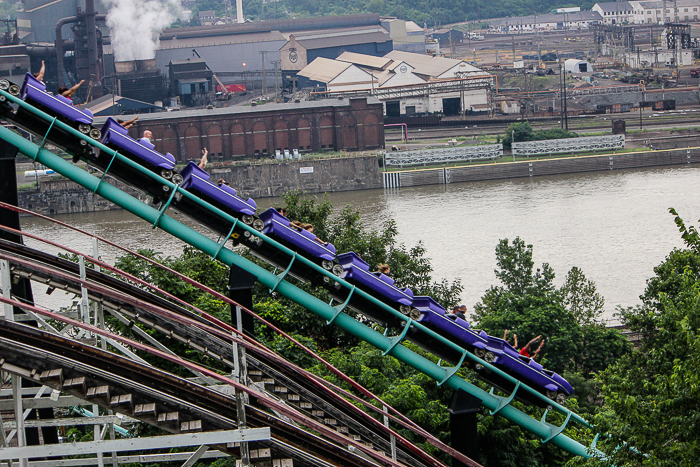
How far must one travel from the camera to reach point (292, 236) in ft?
39.9

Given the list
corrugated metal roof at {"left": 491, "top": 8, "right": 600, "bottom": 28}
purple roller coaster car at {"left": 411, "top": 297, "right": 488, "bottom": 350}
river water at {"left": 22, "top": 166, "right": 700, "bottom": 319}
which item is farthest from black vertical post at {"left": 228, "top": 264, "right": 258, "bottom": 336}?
corrugated metal roof at {"left": 491, "top": 8, "right": 600, "bottom": 28}

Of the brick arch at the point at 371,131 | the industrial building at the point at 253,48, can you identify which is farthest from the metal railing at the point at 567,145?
the industrial building at the point at 253,48

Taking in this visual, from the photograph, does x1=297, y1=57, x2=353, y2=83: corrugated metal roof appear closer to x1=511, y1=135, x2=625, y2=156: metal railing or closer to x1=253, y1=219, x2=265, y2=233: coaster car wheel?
x1=511, y1=135, x2=625, y2=156: metal railing

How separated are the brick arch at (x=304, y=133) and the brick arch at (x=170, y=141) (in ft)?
27.6

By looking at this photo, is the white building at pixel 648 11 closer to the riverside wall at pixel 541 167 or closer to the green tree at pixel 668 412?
the riverside wall at pixel 541 167

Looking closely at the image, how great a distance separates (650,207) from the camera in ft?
135

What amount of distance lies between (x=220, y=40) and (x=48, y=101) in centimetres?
8475

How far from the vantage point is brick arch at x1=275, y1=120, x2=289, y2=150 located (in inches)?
2442

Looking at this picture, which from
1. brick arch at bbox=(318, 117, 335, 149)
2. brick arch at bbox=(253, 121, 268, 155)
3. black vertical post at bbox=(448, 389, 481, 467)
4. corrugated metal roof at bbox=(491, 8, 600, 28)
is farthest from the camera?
corrugated metal roof at bbox=(491, 8, 600, 28)

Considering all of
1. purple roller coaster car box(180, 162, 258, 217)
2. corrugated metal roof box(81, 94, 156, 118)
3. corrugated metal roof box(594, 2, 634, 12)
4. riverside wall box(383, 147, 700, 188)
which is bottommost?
riverside wall box(383, 147, 700, 188)

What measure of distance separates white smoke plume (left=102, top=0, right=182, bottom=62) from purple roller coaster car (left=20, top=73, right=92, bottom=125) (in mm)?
68926

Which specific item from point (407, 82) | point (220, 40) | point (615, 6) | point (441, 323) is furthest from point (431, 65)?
point (441, 323)

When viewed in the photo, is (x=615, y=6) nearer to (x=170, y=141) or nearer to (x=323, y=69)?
(x=323, y=69)

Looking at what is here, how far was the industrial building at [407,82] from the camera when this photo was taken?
76438mm
